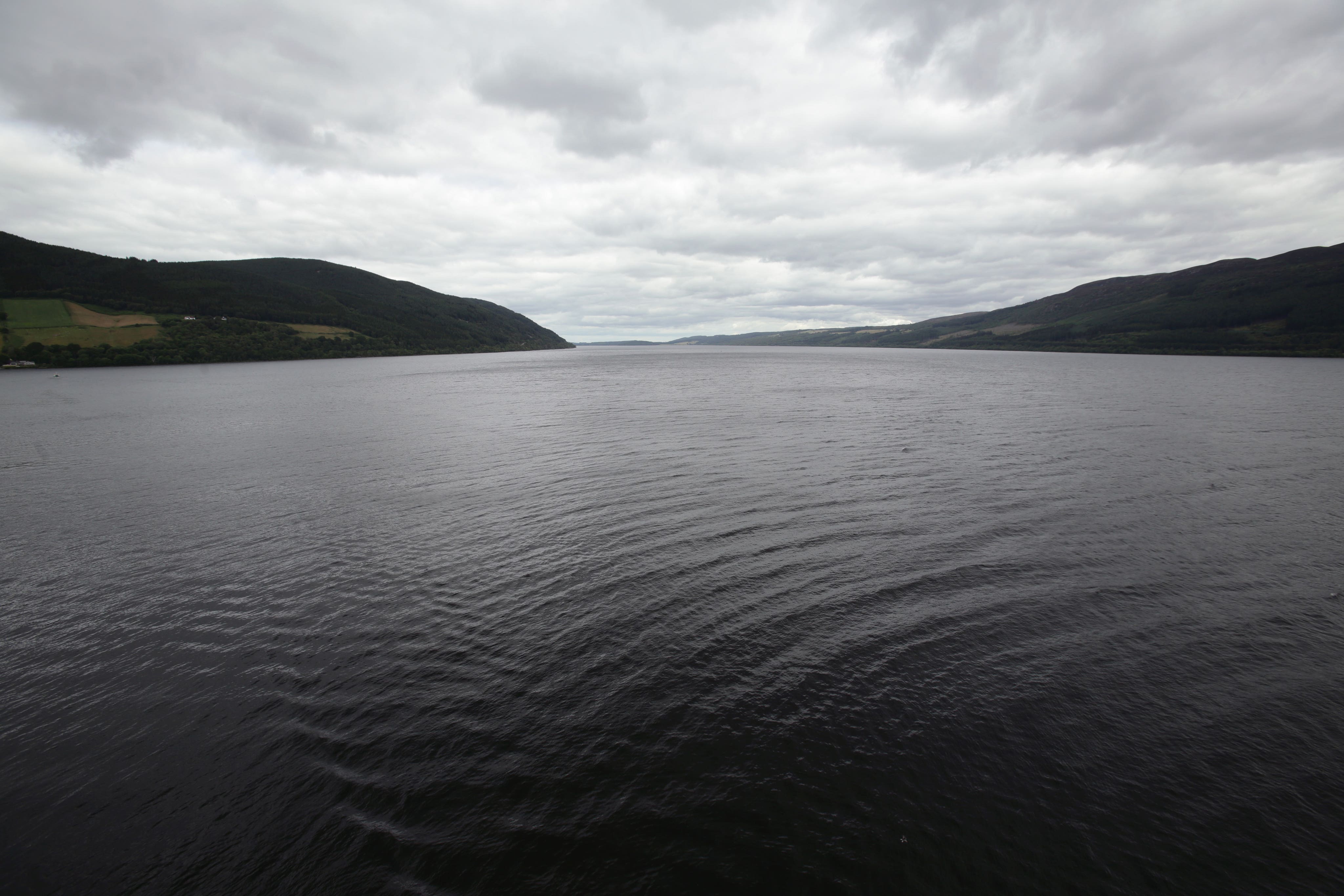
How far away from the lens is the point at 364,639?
17156mm

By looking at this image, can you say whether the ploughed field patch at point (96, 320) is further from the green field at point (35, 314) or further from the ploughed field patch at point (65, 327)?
the green field at point (35, 314)

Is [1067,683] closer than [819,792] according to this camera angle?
No

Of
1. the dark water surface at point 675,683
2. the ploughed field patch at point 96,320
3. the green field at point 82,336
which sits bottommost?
the dark water surface at point 675,683

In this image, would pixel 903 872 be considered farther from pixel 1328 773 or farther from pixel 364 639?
pixel 364 639

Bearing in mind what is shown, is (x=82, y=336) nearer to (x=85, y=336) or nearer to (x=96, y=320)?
(x=85, y=336)

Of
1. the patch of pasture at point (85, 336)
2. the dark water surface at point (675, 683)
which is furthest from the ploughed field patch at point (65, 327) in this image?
the dark water surface at point (675, 683)

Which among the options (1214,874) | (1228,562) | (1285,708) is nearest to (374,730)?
(1214,874)

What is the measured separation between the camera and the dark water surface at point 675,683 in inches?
408

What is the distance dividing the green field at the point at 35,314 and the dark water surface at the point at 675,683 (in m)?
224

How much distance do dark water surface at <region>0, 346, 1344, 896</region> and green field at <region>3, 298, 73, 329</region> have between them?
734ft

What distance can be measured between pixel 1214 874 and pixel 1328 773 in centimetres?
511

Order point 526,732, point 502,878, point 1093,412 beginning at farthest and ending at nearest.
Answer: point 1093,412 < point 526,732 < point 502,878

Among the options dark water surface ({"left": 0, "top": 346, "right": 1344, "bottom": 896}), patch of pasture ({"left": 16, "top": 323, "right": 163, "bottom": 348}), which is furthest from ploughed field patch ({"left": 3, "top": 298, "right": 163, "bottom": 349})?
dark water surface ({"left": 0, "top": 346, "right": 1344, "bottom": 896})

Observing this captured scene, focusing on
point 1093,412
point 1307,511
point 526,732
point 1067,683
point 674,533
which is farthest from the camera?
point 1093,412
